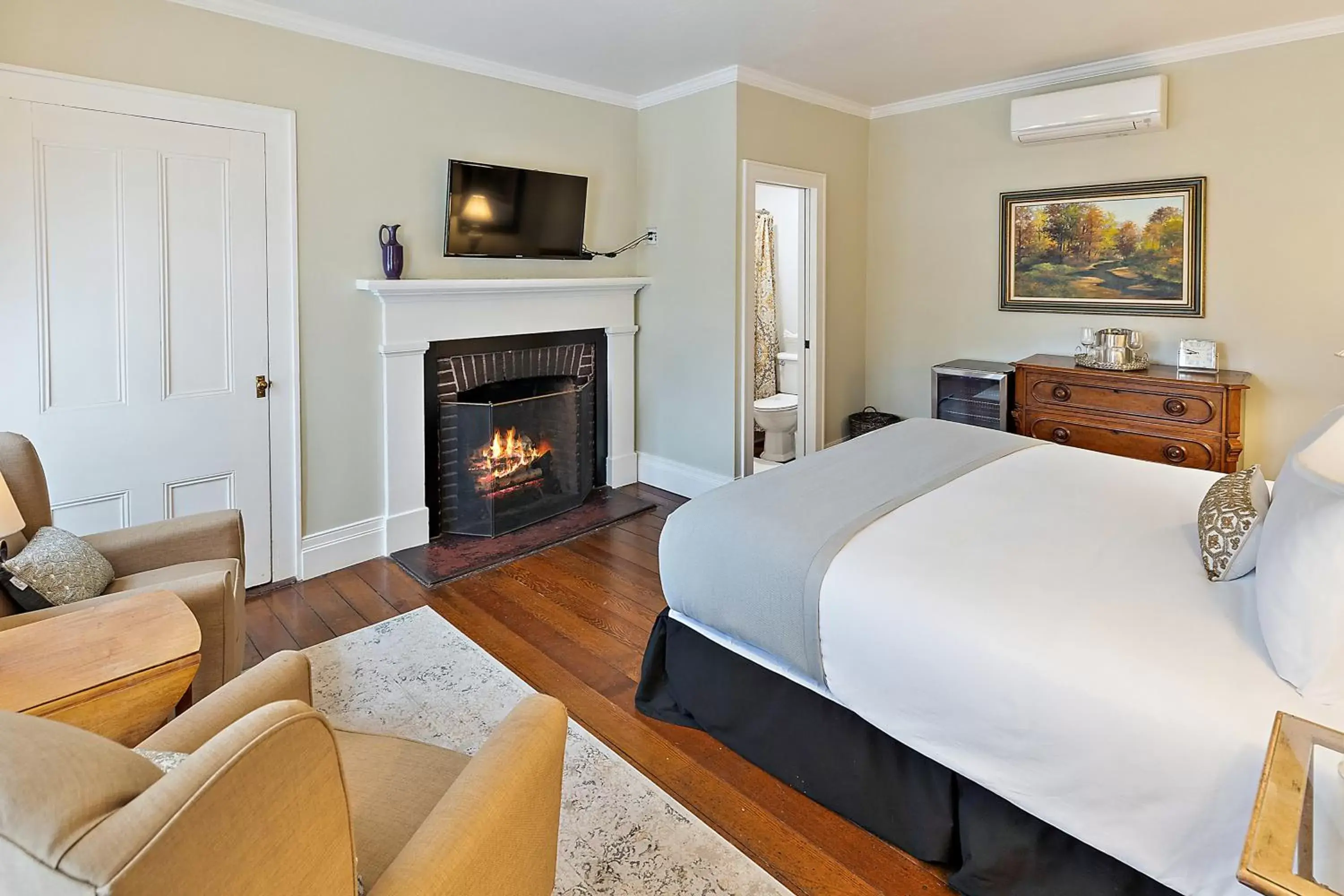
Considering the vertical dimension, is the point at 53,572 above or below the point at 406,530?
above

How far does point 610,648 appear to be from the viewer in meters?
2.97

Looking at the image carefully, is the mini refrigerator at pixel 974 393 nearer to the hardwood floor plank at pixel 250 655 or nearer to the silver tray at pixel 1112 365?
the silver tray at pixel 1112 365

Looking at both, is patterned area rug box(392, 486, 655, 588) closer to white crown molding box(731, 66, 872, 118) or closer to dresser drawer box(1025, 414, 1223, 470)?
dresser drawer box(1025, 414, 1223, 470)

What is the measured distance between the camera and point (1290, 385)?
3.83 metres

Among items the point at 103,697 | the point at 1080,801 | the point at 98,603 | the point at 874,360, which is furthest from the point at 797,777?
the point at 874,360

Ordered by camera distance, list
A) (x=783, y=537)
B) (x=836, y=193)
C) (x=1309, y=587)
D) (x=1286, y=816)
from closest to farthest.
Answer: (x=1286, y=816)
(x=1309, y=587)
(x=783, y=537)
(x=836, y=193)

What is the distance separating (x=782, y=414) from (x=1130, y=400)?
2.16 meters

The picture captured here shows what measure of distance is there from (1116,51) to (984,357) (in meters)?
1.77

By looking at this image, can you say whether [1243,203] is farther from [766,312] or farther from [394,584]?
[394,584]

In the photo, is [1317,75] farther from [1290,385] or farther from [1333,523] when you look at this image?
[1333,523]

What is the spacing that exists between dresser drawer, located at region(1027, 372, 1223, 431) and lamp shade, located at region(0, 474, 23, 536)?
4300 millimetres

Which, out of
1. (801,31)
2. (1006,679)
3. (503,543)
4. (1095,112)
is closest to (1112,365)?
(1095,112)

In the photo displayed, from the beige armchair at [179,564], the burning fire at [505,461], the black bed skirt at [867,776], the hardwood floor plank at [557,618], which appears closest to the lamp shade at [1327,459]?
the black bed skirt at [867,776]

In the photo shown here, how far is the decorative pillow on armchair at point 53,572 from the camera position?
1.98 metres
